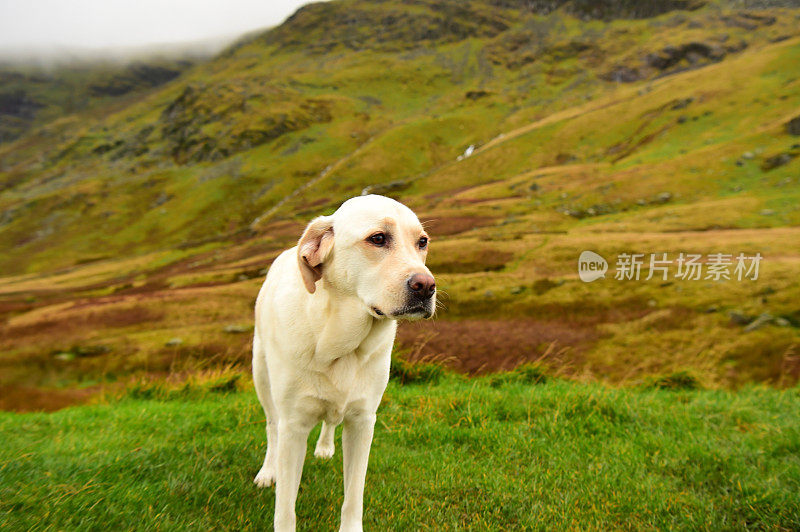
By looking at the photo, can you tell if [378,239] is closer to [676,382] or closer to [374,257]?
[374,257]

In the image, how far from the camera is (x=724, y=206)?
Result: 40625mm

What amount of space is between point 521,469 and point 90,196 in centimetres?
17105

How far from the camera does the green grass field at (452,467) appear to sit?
14.7ft

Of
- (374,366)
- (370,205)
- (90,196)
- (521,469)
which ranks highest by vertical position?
(370,205)

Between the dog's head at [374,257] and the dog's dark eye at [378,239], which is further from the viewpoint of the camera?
the dog's dark eye at [378,239]

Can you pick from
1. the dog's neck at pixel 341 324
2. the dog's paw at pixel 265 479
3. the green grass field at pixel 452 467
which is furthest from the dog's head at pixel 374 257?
the dog's paw at pixel 265 479

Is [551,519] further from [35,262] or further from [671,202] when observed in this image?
[35,262]

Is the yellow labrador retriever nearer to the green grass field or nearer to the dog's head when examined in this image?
the dog's head

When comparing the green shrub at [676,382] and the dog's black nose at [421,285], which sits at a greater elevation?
the dog's black nose at [421,285]

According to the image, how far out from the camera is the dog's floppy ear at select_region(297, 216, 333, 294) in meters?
3.86

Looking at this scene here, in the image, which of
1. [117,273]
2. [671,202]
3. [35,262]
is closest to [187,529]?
[671,202]

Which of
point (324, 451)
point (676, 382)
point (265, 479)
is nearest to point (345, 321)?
point (265, 479)

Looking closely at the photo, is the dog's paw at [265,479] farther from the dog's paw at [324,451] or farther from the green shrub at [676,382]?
the green shrub at [676,382]

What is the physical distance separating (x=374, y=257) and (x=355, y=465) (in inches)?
87.1
